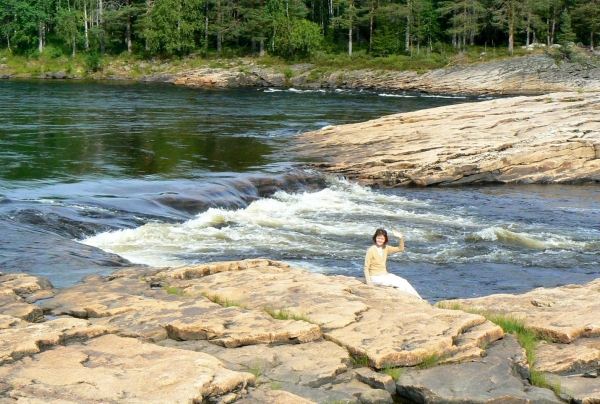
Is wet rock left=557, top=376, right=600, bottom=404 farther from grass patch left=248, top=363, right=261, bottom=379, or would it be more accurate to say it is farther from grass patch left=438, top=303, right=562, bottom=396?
grass patch left=248, top=363, right=261, bottom=379

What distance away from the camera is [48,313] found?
9.78 m

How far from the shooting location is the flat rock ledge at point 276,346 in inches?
290

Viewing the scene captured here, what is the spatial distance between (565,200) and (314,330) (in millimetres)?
16970

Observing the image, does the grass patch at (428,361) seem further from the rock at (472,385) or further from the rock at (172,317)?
the rock at (172,317)

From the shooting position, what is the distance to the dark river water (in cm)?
1527

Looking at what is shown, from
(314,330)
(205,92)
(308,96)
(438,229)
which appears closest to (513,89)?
(308,96)

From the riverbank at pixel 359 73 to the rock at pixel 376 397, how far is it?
5613 centimetres

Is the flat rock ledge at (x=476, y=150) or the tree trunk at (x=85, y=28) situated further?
the tree trunk at (x=85, y=28)

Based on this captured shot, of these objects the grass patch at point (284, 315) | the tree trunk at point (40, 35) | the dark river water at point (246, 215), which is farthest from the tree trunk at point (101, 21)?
the grass patch at point (284, 315)

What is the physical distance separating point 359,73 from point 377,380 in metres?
67.6

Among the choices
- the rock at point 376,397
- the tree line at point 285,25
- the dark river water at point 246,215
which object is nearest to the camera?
the rock at point 376,397

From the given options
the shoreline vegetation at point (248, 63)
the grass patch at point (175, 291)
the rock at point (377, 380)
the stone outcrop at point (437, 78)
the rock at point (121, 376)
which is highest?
the shoreline vegetation at point (248, 63)

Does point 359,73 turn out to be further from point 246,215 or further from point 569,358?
point 569,358

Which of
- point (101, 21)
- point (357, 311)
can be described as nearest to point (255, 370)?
point (357, 311)
